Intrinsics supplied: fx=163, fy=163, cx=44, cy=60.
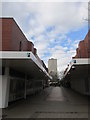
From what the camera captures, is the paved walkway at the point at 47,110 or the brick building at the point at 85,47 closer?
the paved walkway at the point at 47,110

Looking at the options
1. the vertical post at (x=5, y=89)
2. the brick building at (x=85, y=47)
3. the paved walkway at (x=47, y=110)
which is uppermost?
the brick building at (x=85, y=47)

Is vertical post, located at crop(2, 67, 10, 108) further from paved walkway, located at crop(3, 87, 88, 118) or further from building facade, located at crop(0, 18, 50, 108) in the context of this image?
paved walkway, located at crop(3, 87, 88, 118)

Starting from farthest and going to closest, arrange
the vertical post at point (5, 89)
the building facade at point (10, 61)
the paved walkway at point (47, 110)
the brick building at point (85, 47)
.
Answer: the brick building at point (85, 47) < the vertical post at point (5, 89) < the building facade at point (10, 61) < the paved walkway at point (47, 110)


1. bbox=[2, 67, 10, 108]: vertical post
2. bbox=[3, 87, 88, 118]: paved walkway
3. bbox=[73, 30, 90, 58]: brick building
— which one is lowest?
bbox=[3, 87, 88, 118]: paved walkway

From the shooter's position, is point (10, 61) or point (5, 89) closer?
point (10, 61)

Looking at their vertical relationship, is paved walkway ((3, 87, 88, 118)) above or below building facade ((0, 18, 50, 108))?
below

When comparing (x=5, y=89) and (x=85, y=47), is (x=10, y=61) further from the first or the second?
(x=85, y=47)

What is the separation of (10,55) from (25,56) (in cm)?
84

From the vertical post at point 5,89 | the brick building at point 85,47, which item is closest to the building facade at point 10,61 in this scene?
the vertical post at point 5,89

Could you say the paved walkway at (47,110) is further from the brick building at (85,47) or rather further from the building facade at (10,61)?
the brick building at (85,47)

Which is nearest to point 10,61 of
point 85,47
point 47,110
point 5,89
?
point 5,89

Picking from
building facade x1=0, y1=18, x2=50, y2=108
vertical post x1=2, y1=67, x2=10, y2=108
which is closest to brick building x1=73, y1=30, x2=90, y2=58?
building facade x1=0, y1=18, x2=50, y2=108

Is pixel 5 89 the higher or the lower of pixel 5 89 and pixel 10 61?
the lower

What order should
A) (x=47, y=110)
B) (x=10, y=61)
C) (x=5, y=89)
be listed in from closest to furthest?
(x=10, y=61) → (x=47, y=110) → (x=5, y=89)
